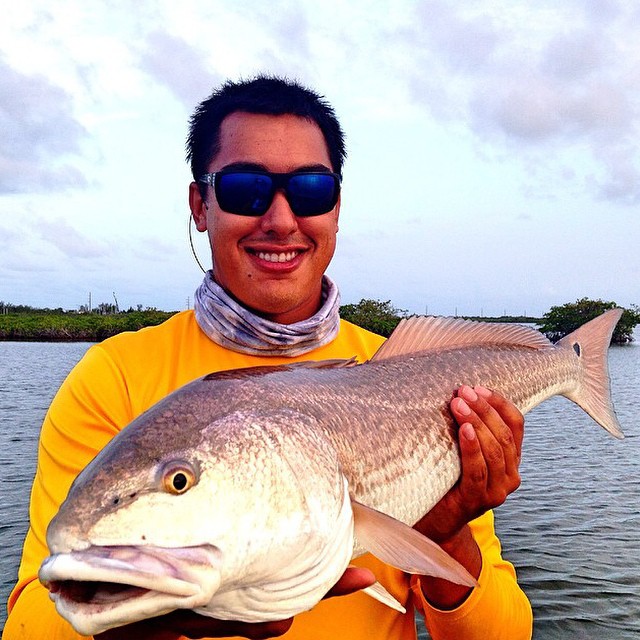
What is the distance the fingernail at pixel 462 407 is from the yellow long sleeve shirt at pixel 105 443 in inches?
25.9

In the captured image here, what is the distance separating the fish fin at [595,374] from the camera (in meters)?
3.58

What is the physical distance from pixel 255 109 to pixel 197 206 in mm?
559

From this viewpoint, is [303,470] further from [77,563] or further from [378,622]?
[378,622]

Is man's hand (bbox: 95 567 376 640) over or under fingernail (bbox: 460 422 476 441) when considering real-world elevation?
under

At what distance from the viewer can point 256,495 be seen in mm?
1724

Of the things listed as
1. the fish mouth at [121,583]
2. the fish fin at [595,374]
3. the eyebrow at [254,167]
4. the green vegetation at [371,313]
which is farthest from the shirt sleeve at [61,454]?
the green vegetation at [371,313]

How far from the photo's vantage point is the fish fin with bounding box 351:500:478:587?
1.96 metres

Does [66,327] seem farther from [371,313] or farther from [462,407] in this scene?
[462,407]

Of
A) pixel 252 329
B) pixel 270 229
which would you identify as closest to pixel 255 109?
pixel 270 229

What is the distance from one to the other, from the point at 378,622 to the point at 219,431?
4.02 feet

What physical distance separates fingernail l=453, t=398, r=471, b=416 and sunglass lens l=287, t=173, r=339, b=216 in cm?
99

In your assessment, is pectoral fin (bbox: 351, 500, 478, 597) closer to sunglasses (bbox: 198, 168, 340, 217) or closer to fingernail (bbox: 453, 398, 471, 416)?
fingernail (bbox: 453, 398, 471, 416)

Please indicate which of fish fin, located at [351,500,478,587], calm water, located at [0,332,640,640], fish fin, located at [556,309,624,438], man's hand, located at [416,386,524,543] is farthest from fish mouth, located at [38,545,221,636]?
calm water, located at [0,332,640,640]

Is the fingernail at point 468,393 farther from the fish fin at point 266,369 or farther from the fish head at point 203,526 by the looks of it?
the fish head at point 203,526
